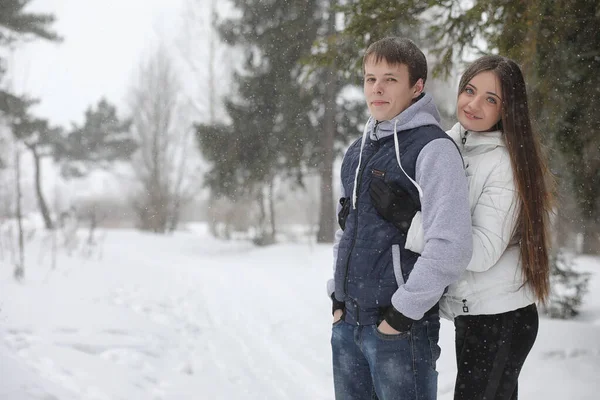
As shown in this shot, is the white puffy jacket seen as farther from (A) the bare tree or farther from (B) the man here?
(A) the bare tree

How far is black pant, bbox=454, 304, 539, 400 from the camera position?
70.6 inches

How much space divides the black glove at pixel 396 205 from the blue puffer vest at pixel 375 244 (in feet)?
0.08

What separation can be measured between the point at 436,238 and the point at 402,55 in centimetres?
74

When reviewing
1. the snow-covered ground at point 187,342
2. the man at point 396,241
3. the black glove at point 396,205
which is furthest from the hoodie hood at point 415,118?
the snow-covered ground at point 187,342

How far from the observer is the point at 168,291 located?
823 cm

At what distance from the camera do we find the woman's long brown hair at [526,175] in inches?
70.3

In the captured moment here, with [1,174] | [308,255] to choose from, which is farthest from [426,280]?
[1,174]

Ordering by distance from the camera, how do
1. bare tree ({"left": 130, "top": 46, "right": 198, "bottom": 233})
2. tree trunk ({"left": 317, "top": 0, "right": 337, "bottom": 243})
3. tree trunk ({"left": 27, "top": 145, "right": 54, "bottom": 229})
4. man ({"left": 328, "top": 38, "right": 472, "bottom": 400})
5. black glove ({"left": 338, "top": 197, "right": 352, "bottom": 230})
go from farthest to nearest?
1. bare tree ({"left": 130, "top": 46, "right": 198, "bottom": 233})
2. tree trunk ({"left": 27, "top": 145, "right": 54, "bottom": 229})
3. tree trunk ({"left": 317, "top": 0, "right": 337, "bottom": 243})
4. black glove ({"left": 338, "top": 197, "right": 352, "bottom": 230})
5. man ({"left": 328, "top": 38, "right": 472, "bottom": 400})

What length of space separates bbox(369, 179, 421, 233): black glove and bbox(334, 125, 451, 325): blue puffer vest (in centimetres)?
2

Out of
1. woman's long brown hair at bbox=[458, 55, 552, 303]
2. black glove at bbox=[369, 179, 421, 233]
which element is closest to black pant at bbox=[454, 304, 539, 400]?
woman's long brown hair at bbox=[458, 55, 552, 303]

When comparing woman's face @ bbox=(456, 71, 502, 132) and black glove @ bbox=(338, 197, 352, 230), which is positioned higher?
woman's face @ bbox=(456, 71, 502, 132)

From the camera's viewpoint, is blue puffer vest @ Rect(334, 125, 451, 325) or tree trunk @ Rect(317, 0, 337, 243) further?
tree trunk @ Rect(317, 0, 337, 243)

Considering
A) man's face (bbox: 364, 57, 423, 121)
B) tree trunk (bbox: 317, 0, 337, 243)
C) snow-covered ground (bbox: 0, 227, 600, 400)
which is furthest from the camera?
tree trunk (bbox: 317, 0, 337, 243)

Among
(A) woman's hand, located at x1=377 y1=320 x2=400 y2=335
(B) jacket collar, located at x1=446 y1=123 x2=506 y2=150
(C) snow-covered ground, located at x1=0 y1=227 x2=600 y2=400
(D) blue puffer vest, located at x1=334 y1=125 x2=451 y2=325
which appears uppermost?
(B) jacket collar, located at x1=446 y1=123 x2=506 y2=150
